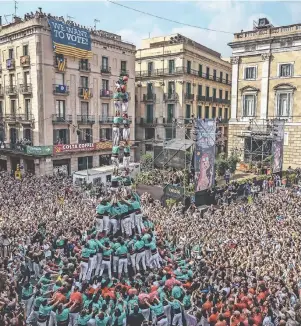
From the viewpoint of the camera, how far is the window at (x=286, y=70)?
34.2 metres

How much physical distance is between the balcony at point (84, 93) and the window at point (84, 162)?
578 cm

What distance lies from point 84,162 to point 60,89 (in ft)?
24.0

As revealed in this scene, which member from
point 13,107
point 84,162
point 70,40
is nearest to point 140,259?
point 84,162

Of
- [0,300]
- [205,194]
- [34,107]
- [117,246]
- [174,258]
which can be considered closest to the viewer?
[0,300]

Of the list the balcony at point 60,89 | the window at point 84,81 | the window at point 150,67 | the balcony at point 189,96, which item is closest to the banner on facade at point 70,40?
the window at point 84,81

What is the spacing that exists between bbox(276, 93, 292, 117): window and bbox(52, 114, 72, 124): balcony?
19.8 m

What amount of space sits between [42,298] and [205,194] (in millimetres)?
15489

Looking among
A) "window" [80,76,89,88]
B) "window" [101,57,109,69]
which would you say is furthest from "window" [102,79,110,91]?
"window" [80,76,89,88]

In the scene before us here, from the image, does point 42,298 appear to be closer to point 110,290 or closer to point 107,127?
point 110,290

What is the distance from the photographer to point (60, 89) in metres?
32.8

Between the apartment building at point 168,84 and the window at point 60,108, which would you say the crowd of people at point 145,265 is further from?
the apartment building at point 168,84

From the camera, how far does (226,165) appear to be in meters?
32.5

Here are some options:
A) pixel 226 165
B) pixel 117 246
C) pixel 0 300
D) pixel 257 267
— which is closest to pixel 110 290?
pixel 117 246

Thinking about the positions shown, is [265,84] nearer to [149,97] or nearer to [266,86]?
[266,86]
